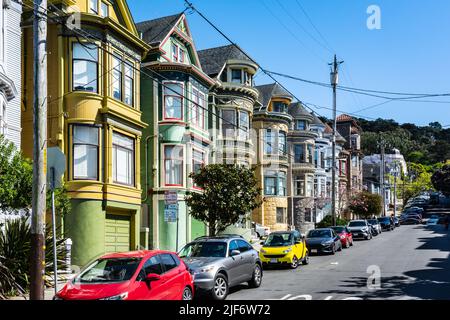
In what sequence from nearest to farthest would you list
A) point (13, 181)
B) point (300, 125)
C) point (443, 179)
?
point (13, 181) → point (300, 125) → point (443, 179)

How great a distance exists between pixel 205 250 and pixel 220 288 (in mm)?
1979

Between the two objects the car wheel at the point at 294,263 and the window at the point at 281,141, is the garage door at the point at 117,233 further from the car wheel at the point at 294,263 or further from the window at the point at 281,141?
the window at the point at 281,141

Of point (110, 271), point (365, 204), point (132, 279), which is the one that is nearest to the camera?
point (132, 279)

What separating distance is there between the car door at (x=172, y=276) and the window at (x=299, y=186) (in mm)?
41730

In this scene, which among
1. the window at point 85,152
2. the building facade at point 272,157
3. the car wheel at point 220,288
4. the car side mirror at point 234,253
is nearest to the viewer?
the car wheel at point 220,288

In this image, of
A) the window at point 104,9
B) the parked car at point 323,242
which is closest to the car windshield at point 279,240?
the parked car at point 323,242

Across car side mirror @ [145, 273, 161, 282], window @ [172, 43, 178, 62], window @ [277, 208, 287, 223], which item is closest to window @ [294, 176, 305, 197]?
window @ [277, 208, 287, 223]

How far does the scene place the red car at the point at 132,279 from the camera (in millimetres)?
10719

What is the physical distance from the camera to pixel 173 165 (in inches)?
1216

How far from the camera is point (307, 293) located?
1570 centimetres

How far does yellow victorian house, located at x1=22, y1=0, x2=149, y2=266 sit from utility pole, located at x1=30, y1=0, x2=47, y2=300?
385 inches

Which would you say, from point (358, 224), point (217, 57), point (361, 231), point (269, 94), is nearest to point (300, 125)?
point (269, 94)

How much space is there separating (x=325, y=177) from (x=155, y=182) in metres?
34.0

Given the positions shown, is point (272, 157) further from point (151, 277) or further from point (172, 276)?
point (151, 277)
